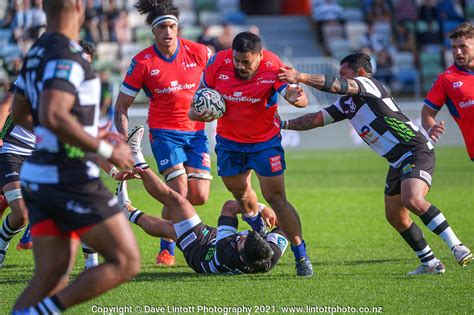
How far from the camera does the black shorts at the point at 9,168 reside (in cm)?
955

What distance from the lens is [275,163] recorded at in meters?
8.97

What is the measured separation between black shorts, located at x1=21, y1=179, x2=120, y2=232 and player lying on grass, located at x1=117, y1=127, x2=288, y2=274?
119 inches

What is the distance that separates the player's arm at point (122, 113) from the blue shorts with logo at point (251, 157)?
1.11 m

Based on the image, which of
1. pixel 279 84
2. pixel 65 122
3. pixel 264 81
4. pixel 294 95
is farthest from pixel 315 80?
pixel 65 122

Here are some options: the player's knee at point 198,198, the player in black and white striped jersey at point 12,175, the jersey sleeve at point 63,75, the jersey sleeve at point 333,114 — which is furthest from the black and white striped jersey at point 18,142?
the jersey sleeve at point 63,75

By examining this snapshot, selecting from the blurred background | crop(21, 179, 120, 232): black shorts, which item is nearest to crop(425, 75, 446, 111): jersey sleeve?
crop(21, 179, 120, 232): black shorts

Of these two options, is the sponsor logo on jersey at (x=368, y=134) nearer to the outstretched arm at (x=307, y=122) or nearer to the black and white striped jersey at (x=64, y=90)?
the outstretched arm at (x=307, y=122)

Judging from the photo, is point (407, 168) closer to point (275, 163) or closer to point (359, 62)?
point (359, 62)

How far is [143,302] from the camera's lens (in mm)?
7414

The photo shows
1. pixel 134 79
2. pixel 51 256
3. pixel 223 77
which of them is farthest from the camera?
pixel 134 79

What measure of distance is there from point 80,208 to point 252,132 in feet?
12.5

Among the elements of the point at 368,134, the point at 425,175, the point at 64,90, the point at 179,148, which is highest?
the point at 64,90

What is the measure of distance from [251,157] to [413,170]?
167 centimetres

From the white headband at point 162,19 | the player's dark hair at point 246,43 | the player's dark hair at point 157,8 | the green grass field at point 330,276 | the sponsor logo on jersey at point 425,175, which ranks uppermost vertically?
the player's dark hair at point 157,8
